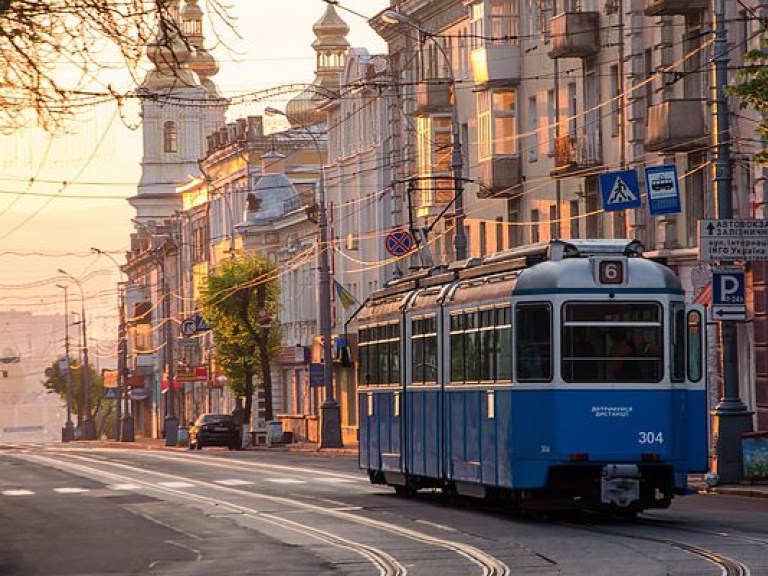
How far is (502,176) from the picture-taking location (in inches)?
2467

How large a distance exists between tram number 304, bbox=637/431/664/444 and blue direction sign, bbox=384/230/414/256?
117 ft

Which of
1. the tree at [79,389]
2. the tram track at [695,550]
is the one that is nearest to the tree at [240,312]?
the tram track at [695,550]

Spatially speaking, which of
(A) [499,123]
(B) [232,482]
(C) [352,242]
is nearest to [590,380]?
(B) [232,482]

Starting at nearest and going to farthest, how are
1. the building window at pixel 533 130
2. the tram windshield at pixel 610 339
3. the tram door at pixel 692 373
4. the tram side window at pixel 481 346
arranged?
the tram windshield at pixel 610 339 < the tram door at pixel 692 373 < the tram side window at pixel 481 346 < the building window at pixel 533 130

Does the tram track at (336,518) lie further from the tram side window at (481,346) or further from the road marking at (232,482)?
the tram side window at (481,346)

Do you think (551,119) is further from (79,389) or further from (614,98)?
(79,389)

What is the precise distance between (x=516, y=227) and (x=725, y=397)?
90.2 feet

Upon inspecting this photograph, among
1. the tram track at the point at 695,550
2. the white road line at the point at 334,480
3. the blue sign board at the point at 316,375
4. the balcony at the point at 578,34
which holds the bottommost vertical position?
the tram track at the point at 695,550

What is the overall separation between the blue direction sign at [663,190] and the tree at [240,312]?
5042 centimetres

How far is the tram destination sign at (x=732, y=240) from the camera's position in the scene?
3528 cm

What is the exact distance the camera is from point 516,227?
64312 millimetres

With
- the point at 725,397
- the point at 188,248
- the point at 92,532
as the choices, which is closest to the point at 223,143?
the point at 188,248

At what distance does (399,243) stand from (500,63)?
18.2 feet

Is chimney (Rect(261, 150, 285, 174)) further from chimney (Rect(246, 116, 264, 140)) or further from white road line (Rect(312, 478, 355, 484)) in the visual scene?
white road line (Rect(312, 478, 355, 484))
